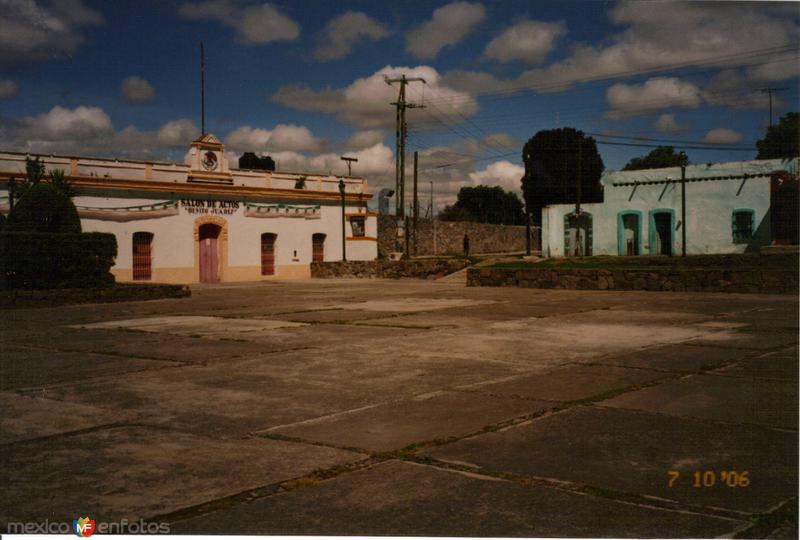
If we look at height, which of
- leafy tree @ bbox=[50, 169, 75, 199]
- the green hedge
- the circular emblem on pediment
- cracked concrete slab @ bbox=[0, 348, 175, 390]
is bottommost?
cracked concrete slab @ bbox=[0, 348, 175, 390]

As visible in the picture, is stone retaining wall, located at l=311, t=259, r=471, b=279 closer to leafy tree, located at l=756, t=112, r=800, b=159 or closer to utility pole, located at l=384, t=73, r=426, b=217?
utility pole, located at l=384, t=73, r=426, b=217

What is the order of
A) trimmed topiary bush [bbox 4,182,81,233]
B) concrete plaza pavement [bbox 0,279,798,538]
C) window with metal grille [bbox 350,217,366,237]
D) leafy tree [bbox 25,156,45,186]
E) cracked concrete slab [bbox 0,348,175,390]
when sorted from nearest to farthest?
1. concrete plaza pavement [bbox 0,279,798,538]
2. cracked concrete slab [bbox 0,348,175,390]
3. trimmed topiary bush [bbox 4,182,81,233]
4. leafy tree [bbox 25,156,45,186]
5. window with metal grille [bbox 350,217,366,237]

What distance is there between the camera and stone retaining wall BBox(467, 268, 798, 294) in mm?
16703

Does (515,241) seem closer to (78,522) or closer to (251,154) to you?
(251,154)

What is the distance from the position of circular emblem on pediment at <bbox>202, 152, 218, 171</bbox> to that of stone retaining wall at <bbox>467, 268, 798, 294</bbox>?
14.1m

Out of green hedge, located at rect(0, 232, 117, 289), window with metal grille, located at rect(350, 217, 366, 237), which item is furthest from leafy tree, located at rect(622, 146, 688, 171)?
green hedge, located at rect(0, 232, 117, 289)

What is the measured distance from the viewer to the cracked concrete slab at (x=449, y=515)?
274cm

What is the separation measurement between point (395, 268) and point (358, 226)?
657 cm

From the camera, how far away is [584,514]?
9.46 ft

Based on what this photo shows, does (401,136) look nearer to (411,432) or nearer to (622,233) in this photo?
(622,233)

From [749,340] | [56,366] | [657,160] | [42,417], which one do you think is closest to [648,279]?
[749,340]

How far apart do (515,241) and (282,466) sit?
56.9 metres

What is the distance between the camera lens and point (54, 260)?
16734 mm

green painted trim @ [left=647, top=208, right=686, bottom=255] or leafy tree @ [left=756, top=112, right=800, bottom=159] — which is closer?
green painted trim @ [left=647, top=208, right=686, bottom=255]
